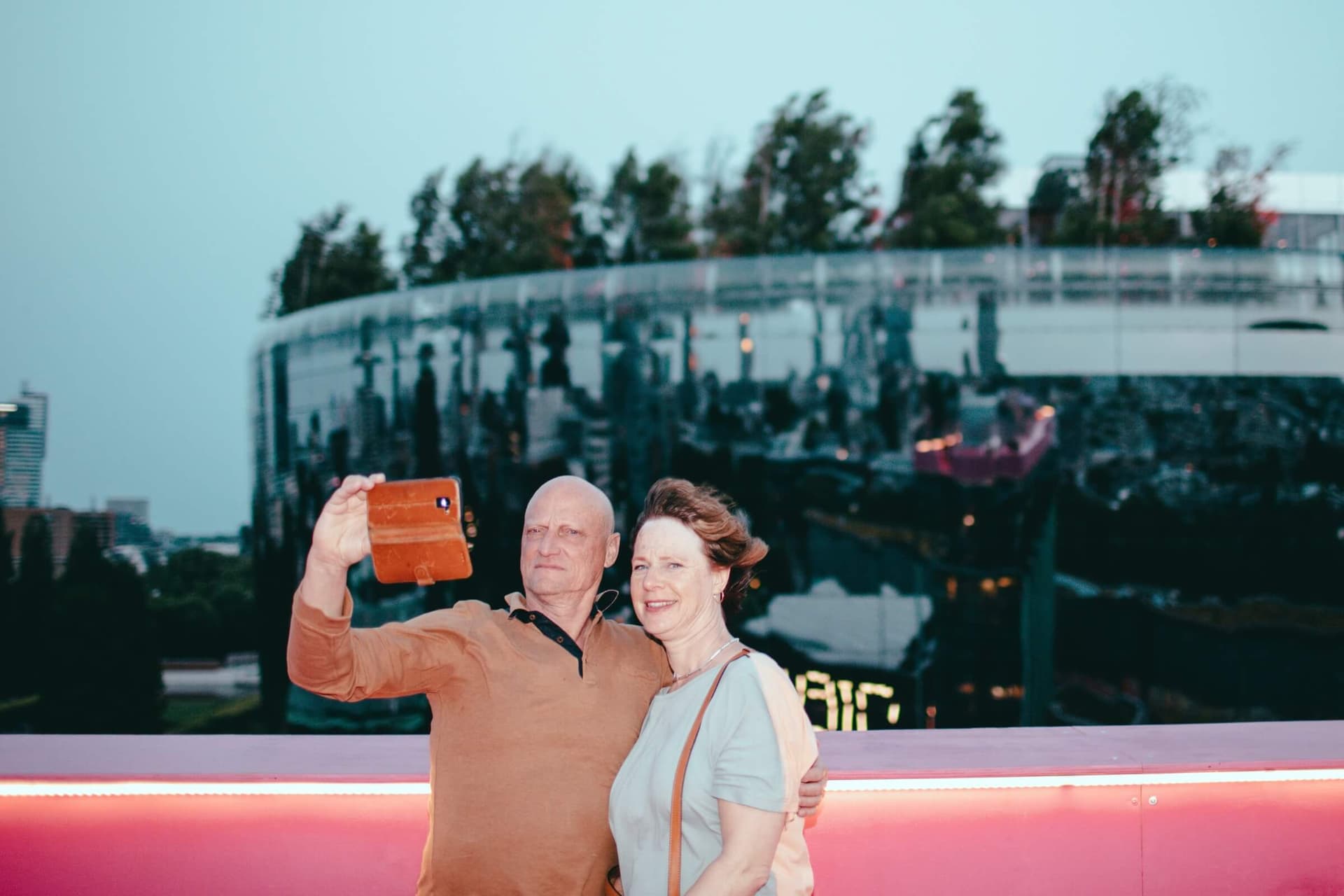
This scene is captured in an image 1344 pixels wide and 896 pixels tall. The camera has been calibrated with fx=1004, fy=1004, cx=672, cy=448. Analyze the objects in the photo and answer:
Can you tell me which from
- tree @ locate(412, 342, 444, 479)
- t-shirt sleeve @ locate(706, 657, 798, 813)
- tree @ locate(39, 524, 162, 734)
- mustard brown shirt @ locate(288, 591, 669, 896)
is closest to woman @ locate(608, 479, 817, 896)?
t-shirt sleeve @ locate(706, 657, 798, 813)

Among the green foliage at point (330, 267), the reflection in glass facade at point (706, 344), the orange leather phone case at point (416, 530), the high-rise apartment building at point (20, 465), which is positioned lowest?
the high-rise apartment building at point (20, 465)

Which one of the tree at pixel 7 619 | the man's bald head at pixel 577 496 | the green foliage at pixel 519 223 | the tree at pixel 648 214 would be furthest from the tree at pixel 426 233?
the man's bald head at pixel 577 496

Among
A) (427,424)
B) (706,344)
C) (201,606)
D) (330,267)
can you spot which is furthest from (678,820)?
(201,606)

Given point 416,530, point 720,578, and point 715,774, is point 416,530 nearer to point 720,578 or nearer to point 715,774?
point 720,578

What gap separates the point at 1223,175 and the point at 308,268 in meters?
29.5

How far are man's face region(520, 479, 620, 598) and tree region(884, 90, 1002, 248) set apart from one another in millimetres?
26192

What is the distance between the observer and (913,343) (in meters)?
18.6

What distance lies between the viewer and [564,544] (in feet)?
7.29

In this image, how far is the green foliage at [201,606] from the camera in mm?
39125

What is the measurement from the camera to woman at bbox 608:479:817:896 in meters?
1.72

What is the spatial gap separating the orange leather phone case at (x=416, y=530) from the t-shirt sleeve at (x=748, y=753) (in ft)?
1.92

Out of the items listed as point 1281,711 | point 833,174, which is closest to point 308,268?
point 833,174

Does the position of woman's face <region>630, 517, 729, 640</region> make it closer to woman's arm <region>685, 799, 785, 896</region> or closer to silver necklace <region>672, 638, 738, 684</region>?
silver necklace <region>672, 638, 738, 684</region>

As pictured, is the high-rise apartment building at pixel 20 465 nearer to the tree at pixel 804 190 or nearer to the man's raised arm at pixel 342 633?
the tree at pixel 804 190
